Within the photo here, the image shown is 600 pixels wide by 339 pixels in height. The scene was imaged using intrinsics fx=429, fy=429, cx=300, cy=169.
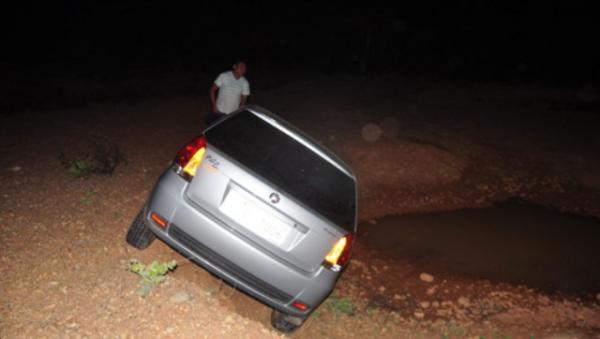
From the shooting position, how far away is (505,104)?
1753 centimetres

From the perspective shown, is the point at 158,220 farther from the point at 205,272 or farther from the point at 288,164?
A: the point at 205,272

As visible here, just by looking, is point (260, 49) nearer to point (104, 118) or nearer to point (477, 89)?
point (477, 89)

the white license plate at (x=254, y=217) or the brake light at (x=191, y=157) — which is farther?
the brake light at (x=191, y=157)

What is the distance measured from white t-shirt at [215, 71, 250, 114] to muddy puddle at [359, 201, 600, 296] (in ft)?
8.67

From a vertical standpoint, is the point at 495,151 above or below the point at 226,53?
above

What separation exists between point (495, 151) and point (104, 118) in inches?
357

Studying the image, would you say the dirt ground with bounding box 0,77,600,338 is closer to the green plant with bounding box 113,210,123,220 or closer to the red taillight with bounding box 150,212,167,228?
the green plant with bounding box 113,210,123,220

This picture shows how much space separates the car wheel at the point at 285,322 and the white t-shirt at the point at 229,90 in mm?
3481

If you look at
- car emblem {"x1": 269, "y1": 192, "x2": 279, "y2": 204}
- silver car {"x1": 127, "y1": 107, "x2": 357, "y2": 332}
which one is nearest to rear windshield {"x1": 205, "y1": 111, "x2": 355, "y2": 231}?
silver car {"x1": 127, "y1": 107, "x2": 357, "y2": 332}

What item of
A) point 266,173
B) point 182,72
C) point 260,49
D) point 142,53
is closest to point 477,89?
point 260,49

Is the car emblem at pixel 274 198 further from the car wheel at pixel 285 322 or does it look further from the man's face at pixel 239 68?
the man's face at pixel 239 68

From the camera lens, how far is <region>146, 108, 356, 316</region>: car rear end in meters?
3.17

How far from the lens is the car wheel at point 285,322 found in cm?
375

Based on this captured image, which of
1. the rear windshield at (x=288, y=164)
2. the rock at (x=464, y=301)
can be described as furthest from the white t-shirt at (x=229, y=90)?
the rock at (x=464, y=301)
